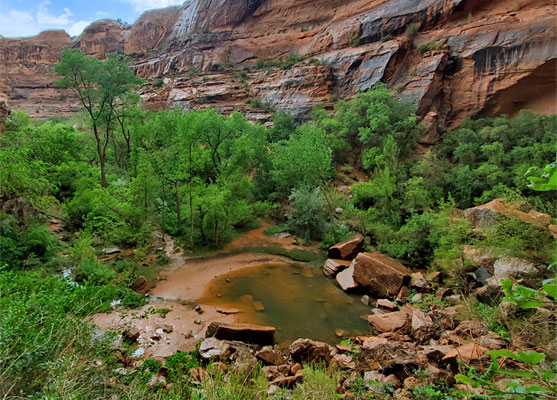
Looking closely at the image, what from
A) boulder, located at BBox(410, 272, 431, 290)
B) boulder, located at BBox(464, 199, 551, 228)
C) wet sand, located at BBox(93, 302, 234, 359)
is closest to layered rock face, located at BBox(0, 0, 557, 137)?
boulder, located at BBox(464, 199, 551, 228)

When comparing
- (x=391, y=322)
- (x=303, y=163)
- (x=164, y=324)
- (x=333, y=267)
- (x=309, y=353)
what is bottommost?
(x=333, y=267)

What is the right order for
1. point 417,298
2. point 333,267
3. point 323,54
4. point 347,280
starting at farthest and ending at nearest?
point 323,54 → point 333,267 → point 347,280 → point 417,298

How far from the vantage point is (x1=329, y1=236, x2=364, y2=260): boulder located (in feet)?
48.0

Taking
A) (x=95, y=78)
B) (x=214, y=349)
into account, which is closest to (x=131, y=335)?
(x=214, y=349)

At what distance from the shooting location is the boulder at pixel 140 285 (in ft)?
34.5

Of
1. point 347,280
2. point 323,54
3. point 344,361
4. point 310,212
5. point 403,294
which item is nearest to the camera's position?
point 344,361

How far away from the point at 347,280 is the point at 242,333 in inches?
239

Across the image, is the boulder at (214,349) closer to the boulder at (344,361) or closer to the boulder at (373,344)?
the boulder at (344,361)

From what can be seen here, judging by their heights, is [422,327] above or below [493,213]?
below

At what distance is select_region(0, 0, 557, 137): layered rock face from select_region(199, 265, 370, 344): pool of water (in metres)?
18.9

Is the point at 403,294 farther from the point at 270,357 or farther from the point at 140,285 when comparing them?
the point at 140,285

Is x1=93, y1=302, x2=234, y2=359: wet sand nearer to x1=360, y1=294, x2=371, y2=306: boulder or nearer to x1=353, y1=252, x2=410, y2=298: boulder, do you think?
x1=360, y1=294, x2=371, y2=306: boulder

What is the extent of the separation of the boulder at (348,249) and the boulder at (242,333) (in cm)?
731

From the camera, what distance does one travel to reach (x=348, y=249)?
14688 mm
